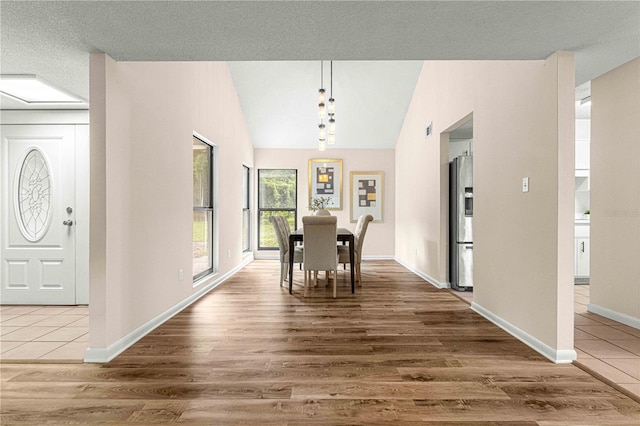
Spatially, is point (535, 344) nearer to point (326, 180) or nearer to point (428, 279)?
point (428, 279)

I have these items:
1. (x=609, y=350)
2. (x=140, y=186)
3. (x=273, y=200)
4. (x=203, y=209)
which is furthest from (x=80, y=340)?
(x=273, y=200)

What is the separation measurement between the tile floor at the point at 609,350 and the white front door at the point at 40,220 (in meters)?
4.88

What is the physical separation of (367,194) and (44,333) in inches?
243

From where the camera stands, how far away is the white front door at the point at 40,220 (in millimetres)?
4098

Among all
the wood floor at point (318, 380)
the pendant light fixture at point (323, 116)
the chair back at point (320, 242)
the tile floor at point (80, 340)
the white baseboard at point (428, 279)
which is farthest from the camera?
the white baseboard at point (428, 279)

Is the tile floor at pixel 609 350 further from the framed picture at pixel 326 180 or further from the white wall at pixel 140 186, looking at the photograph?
the framed picture at pixel 326 180

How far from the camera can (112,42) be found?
2455 mm

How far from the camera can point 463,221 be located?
16.0 ft

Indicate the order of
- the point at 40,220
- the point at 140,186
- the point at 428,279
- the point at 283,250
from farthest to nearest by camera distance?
the point at 428,279 → the point at 283,250 → the point at 40,220 → the point at 140,186

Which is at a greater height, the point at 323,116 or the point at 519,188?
the point at 323,116

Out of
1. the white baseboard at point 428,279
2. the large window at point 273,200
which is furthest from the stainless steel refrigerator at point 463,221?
the large window at point 273,200

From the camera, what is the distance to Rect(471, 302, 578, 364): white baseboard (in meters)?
2.60

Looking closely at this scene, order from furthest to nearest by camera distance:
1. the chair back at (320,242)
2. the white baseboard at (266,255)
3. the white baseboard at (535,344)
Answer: the white baseboard at (266,255) < the chair back at (320,242) < the white baseboard at (535,344)

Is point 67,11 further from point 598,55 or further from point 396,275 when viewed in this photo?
point 396,275
